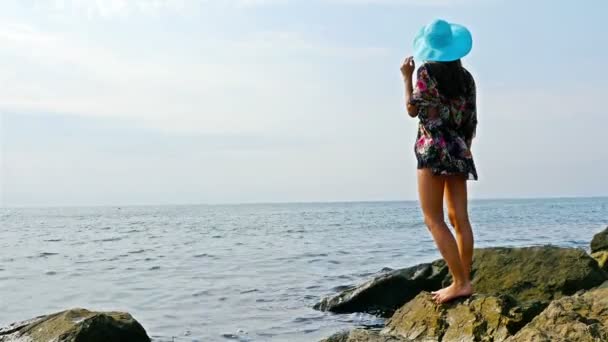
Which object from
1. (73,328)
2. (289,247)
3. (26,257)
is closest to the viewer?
(73,328)

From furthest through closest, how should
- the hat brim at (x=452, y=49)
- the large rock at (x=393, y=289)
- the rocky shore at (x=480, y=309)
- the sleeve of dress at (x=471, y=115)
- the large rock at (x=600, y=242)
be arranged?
the large rock at (x=600, y=242) → the large rock at (x=393, y=289) → the sleeve of dress at (x=471, y=115) → the hat brim at (x=452, y=49) → the rocky shore at (x=480, y=309)

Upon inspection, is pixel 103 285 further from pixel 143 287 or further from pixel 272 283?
pixel 272 283

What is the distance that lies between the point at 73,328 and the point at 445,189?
328 centimetres

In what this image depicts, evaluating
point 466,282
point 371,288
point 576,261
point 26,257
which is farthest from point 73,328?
point 26,257

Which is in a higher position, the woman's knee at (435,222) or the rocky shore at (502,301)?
the woman's knee at (435,222)

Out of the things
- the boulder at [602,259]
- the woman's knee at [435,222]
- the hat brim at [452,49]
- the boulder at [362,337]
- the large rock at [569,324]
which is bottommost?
the boulder at [362,337]

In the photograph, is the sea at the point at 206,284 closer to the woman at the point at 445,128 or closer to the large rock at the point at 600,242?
the woman at the point at 445,128

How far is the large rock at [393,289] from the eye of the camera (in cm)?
809

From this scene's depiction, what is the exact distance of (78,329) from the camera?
5.64 m

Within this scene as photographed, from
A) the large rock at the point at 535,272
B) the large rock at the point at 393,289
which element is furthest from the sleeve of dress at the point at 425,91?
the large rock at the point at 393,289

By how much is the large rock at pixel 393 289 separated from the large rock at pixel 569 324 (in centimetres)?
323

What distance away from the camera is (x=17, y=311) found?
30.2 ft

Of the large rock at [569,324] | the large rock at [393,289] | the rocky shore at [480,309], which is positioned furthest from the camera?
the large rock at [393,289]

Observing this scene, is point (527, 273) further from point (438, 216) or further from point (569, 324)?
point (569, 324)
